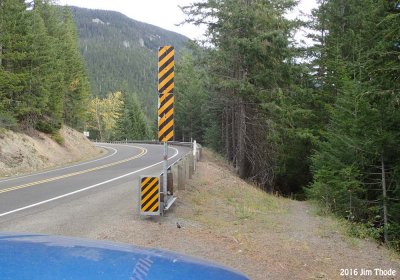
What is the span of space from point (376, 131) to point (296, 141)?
1346 cm

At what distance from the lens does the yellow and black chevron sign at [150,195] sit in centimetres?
955

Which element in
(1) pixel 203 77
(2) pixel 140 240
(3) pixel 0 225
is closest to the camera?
(2) pixel 140 240

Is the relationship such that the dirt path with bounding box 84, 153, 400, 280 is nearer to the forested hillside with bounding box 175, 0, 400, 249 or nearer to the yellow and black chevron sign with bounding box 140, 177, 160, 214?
the yellow and black chevron sign with bounding box 140, 177, 160, 214

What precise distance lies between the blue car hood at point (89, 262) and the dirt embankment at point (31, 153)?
21.8 m

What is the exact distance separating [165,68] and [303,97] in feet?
59.1

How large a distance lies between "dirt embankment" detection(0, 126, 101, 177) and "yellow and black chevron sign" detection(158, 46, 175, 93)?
16.7 meters

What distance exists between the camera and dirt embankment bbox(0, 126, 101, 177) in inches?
973

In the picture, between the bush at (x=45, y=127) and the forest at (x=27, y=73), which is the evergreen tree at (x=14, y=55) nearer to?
the forest at (x=27, y=73)

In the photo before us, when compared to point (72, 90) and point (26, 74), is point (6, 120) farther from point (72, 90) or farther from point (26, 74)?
point (72, 90)

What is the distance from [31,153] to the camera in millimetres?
27875

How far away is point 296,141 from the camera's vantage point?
87.7ft

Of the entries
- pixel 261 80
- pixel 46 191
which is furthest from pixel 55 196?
pixel 261 80

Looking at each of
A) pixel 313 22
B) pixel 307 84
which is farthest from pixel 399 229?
pixel 313 22

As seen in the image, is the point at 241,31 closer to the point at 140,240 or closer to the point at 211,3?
the point at 211,3
